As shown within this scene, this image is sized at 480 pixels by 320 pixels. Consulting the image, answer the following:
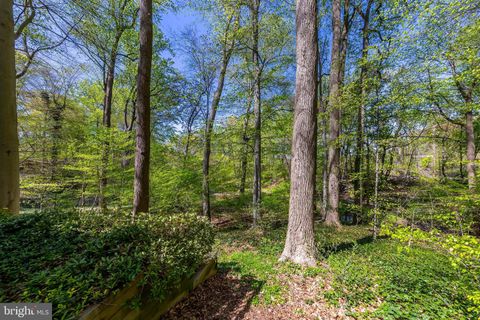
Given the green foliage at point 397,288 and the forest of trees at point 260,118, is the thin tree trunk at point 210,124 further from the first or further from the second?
the green foliage at point 397,288

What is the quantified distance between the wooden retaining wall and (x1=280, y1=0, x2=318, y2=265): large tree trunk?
2002 millimetres

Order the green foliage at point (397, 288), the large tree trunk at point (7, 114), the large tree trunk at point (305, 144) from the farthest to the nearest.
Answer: the large tree trunk at point (305, 144)
the large tree trunk at point (7, 114)
the green foliage at point (397, 288)

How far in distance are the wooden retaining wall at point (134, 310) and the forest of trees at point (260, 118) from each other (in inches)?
22.9

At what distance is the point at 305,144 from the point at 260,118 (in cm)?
440

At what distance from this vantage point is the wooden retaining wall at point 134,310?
5.26 ft

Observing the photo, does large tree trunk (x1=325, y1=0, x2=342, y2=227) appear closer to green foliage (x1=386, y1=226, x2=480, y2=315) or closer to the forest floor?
the forest floor

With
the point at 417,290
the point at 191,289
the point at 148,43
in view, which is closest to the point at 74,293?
the point at 191,289

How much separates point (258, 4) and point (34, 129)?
32.7ft

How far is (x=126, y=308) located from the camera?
74.9 inches

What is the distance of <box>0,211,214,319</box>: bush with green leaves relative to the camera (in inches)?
60.7

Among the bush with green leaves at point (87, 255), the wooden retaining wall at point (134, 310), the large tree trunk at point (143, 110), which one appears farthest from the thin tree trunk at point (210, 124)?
the wooden retaining wall at point (134, 310)

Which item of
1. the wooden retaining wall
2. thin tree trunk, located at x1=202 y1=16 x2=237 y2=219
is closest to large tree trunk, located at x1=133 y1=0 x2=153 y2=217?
the wooden retaining wall

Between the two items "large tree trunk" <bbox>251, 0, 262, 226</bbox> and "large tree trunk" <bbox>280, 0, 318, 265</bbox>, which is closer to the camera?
"large tree trunk" <bbox>280, 0, 318, 265</bbox>

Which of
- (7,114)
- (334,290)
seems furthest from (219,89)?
(334,290)
